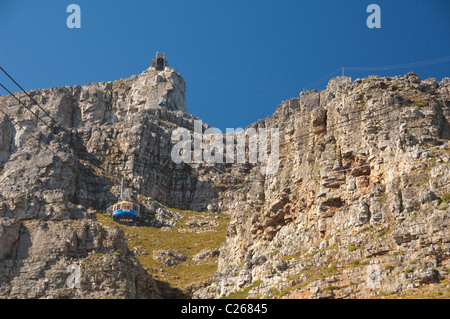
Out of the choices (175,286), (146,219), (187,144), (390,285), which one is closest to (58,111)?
(187,144)

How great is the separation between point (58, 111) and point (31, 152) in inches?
1593

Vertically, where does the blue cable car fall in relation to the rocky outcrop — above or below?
above

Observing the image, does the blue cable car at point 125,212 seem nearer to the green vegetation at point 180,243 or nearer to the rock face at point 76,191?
the rock face at point 76,191

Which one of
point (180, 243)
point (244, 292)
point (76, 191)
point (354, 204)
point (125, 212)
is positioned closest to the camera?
point (354, 204)

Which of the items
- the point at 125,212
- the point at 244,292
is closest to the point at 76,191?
the point at 125,212

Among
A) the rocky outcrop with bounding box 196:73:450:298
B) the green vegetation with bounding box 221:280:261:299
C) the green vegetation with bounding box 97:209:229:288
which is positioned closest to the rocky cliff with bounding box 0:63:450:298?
the rocky outcrop with bounding box 196:73:450:298

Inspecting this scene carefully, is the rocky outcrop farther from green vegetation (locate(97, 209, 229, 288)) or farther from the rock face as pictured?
the rock face

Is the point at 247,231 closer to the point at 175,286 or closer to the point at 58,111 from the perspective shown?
the point at 175,286

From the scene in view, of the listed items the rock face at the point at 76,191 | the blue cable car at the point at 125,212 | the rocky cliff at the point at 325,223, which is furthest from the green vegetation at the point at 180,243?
the rocky cliff at the point at 325,223

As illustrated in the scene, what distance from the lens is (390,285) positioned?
180 feet

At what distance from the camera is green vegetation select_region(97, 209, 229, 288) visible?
10719 centimetres

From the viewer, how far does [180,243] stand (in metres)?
130

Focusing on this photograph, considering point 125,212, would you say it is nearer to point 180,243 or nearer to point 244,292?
point 180,243

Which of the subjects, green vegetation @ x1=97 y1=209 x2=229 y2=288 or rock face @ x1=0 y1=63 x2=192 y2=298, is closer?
rock face @ x1=0 y1=63 x2=192 y2=298
